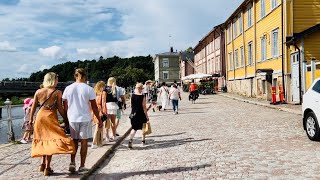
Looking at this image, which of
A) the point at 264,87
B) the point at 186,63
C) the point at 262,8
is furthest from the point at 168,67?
the point at 264,87

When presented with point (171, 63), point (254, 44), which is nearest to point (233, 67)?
point (254, 44)

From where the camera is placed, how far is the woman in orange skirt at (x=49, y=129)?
6492 mm

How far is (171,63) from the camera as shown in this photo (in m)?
114

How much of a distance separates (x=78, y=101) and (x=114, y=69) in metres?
147

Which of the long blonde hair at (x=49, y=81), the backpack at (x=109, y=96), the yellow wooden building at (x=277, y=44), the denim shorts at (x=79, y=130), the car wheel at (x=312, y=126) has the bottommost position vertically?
the car wheel at (x=312, y=126)

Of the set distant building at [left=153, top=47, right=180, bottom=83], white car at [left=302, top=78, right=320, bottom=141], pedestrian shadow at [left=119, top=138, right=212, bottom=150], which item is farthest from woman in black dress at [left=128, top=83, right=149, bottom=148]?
distant building at [left=153, top=47, right=180, bottom=83]

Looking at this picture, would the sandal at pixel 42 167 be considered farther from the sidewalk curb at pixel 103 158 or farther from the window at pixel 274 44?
the window at pixel 274 44

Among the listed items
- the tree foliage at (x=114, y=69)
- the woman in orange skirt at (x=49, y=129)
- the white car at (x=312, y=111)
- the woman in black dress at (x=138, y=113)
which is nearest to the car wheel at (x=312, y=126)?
the white car at (x=312, y=111)

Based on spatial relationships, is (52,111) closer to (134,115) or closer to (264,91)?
(134,115)

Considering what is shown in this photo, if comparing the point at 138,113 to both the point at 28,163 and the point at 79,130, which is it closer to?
the point at 28,163

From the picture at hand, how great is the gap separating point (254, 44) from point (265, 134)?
852 inches

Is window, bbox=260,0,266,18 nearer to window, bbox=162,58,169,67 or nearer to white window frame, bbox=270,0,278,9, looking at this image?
white window frame, bbox=270,0,278,9

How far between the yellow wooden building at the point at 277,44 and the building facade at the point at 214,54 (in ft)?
40.1

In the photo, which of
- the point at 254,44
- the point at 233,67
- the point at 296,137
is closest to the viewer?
the point at 296,137
